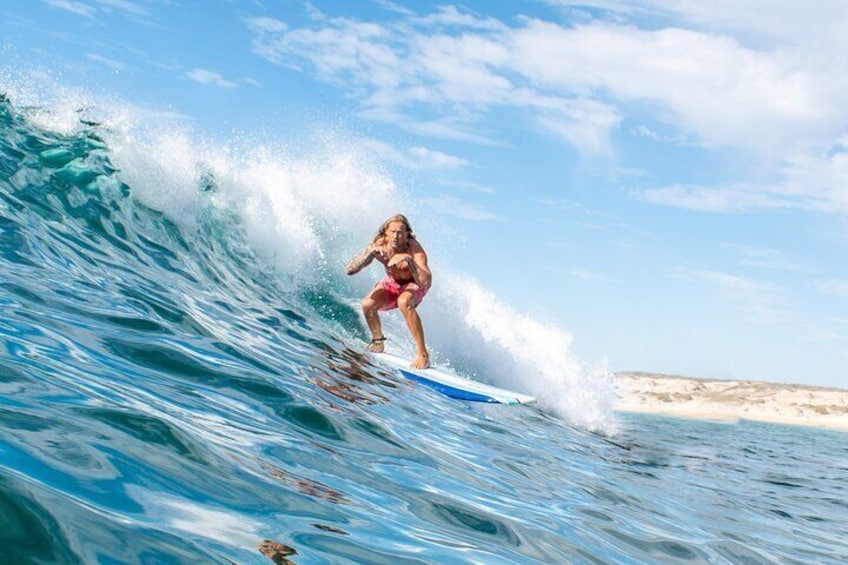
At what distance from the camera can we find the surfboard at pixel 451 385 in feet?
28.9

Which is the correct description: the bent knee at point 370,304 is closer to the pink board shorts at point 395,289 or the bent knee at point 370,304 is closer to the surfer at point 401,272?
the surfer at point 401,272

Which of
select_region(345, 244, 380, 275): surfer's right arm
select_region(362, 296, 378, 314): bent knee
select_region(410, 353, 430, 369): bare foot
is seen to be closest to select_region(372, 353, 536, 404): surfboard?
select_region(410, 353, 430, 369): bare foot

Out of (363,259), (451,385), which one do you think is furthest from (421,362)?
(363,259)

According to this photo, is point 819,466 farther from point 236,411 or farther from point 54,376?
point 54,376

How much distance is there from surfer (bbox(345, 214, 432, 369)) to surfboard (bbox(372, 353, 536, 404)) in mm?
222

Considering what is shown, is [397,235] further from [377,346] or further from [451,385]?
[451,385]

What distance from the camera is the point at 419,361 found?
9422mm

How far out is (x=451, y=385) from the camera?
8.95m

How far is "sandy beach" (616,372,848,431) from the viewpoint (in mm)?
52688

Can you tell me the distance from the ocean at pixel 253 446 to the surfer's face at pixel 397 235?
1370 millimetres

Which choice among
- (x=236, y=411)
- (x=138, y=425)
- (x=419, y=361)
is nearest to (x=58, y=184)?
(x=419, y=361)

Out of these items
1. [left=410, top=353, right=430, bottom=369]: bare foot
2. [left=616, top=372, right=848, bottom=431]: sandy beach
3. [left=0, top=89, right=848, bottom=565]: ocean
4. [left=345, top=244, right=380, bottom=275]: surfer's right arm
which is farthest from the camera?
[left=616, top=372, right=848, bottom=431]: sandy beach

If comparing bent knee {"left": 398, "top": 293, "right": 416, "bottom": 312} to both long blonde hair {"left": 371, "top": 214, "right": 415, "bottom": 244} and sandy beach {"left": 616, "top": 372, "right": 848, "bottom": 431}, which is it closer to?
long blonde hair {"left": 371, "top": 214, "right": 415, "bottom": 244}

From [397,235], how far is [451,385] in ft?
6.26
